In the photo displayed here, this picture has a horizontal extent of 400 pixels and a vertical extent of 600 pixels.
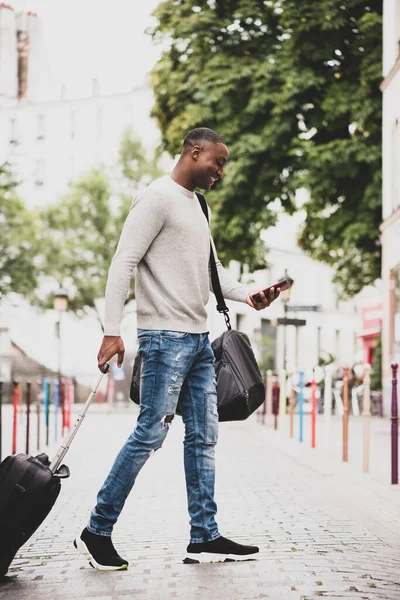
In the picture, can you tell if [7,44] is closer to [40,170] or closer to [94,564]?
[40,170]

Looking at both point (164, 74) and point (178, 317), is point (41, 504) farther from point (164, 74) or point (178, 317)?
point (164, 74)

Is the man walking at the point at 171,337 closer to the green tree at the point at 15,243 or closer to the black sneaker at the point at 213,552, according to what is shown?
the black sneaker at the point at 213,552

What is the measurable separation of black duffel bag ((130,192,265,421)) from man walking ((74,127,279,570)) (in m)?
0.07

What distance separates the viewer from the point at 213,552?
209 inches

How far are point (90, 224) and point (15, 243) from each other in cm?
435

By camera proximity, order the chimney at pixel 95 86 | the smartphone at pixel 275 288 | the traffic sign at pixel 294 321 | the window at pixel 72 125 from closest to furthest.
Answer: the smartphone at pixel 275 288, the traffic sign at pixel 294 321, the window at pixel 72 125, the chimney at pixel 95 86

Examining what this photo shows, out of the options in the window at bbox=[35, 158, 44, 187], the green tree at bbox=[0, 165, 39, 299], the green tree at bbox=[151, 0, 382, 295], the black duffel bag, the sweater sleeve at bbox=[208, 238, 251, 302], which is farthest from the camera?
the window at bbox=[35, 158, 44, 187]

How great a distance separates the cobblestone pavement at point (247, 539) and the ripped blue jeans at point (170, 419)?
28 centimetres

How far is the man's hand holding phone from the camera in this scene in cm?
515

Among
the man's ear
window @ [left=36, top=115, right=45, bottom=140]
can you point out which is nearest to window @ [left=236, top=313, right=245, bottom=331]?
window @ [left=36, top=115, right=45, bottom=140]

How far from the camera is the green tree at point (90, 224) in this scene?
43.6m

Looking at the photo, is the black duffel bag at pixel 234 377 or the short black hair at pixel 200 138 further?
the black duffel bag at pixel 234 377

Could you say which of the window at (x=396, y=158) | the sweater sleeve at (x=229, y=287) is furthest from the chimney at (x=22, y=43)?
the sweater sleeve at (x=229, y=287)

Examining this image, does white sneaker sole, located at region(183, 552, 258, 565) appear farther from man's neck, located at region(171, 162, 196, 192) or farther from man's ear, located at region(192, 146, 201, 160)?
man's ear, located at region(192, 146, 201, 160)
